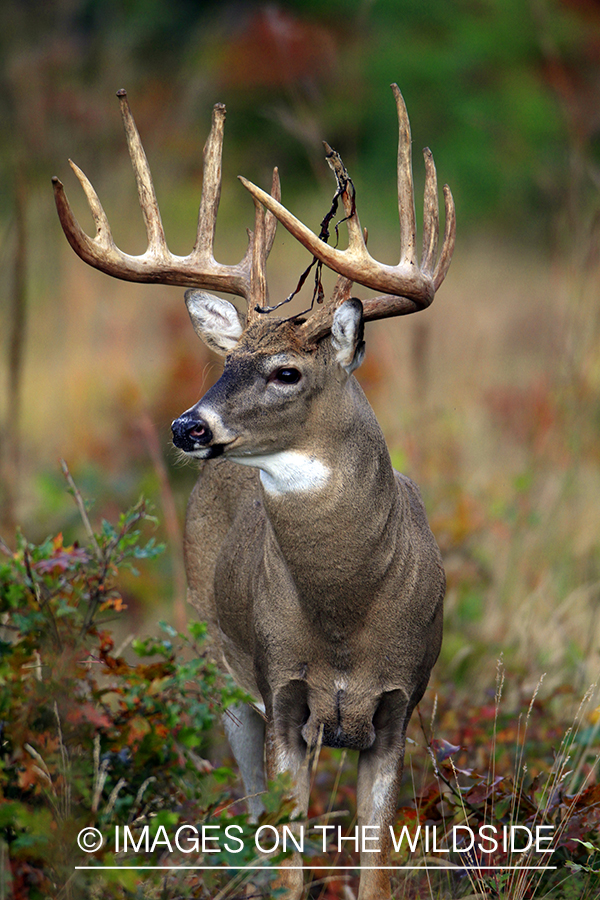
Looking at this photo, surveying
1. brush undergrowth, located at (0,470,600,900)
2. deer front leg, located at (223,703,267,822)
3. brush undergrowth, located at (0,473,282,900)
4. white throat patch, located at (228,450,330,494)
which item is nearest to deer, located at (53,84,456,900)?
white throat patch, located at (228,450,330,494)

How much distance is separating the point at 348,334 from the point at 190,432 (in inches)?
22.6

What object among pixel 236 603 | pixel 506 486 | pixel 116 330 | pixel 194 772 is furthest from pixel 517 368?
pixel 194 772

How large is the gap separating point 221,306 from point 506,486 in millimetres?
4590

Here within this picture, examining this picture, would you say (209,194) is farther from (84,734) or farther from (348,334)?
(84,734)

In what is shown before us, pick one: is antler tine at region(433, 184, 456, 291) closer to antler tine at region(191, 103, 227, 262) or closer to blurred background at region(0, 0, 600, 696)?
antler tine at region(191, 103, 227, 262)

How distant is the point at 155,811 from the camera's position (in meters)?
3.23

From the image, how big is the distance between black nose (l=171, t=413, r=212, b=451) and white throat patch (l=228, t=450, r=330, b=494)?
166 millimetres

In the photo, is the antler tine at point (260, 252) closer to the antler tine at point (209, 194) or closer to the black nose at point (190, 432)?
the antler tine at point (209, 194)

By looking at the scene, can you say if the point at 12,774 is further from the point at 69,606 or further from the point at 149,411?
the point at 149,411

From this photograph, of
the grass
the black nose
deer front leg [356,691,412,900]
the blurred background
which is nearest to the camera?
the black nose

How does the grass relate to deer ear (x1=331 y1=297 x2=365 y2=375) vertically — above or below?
below

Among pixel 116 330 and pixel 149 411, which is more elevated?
pixel 116 330

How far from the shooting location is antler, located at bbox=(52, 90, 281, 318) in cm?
381

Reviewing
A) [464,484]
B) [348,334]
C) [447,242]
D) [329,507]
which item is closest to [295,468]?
[329,507]
